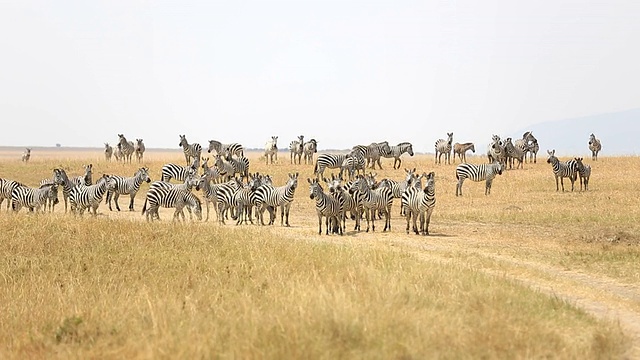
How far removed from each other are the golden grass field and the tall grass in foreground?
0.03m

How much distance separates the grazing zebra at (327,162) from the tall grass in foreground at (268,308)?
25431 mm

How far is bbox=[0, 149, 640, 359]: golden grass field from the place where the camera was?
8820mm

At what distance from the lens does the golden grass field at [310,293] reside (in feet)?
28.9

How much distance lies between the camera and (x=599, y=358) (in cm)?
881

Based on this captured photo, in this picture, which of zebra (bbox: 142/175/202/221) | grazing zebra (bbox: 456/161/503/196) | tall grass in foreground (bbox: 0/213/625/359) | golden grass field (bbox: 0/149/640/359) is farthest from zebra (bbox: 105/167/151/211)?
grazing zebra (bbox: 456/161/503/196)

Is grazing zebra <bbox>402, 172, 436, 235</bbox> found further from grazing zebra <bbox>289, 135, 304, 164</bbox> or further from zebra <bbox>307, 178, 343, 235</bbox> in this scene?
grazing zebra <bbox>289, 135, 304, 164</bbox>

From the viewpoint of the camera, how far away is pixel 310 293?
1077 cm

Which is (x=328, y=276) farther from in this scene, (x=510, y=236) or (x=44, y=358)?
(x=510, y=236)

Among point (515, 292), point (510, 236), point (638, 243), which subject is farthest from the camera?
point (510, 236)

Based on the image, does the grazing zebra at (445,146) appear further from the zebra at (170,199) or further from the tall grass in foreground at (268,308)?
the tall grass in foreground at (268,308)

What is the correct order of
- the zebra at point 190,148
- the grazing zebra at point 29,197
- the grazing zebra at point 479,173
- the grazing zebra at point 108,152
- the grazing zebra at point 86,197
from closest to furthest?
the grazing zebra at point 86,197 < the grazing zebra at point 29,197 < the grazing zebra at point 479,173 < the zebra at point 190,148 < the grazing zebra at point 108,152

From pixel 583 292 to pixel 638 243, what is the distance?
28.8ft

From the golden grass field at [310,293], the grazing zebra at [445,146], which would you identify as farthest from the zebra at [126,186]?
the grazing zebra at [445,146]

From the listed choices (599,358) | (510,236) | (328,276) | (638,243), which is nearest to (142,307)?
(328,276)
